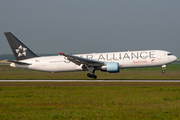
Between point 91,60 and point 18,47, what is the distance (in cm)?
1236

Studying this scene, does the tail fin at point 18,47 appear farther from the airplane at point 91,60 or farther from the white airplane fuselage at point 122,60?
the white airplane fuselage at point 122,60

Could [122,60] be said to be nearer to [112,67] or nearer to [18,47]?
[112,67]

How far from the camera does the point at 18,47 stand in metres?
40.3

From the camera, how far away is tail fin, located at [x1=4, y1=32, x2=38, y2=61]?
4019 cm

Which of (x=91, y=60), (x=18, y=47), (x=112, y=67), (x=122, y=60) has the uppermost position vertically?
(x=18, y=47)

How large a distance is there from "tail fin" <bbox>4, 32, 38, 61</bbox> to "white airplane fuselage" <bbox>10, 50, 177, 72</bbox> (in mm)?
1405

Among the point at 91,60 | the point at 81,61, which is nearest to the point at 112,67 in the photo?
the point at 91,60

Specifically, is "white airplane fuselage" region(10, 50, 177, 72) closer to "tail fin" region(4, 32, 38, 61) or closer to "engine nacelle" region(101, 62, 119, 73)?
"engine nacelle" region(101, 62, 119, 73)

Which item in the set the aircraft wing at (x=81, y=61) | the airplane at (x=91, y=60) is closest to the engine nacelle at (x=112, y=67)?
the airplane at (x=91, y=60)

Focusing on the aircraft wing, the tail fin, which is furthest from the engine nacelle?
the tail fin
